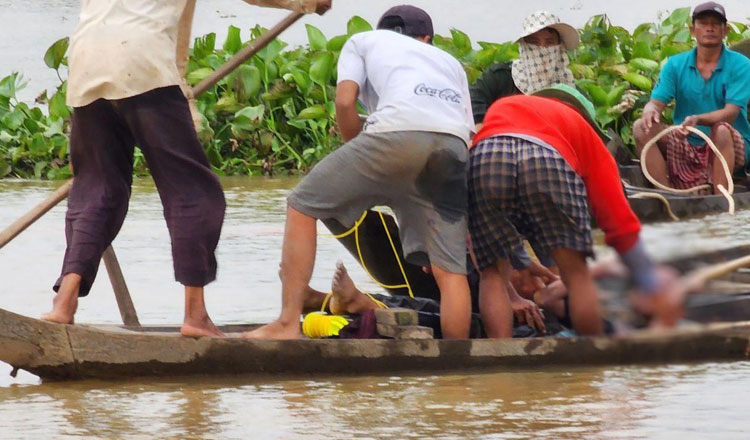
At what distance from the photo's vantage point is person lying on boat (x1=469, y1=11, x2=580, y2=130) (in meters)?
4.99

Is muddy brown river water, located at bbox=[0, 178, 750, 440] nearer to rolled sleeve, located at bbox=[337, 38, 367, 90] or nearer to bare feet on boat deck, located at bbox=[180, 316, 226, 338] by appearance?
bare feet on boat deck, located at bbox=[180, 316, 226, 338]

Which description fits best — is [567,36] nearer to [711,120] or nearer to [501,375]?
[501,375]

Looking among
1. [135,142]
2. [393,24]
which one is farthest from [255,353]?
[393,24]

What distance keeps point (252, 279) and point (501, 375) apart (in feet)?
7.73

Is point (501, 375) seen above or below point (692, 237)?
below

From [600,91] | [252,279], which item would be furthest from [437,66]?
[600,91]

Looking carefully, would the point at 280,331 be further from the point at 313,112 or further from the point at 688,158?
the point at 313,112

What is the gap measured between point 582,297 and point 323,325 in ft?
9.77

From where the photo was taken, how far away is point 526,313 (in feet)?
13.1

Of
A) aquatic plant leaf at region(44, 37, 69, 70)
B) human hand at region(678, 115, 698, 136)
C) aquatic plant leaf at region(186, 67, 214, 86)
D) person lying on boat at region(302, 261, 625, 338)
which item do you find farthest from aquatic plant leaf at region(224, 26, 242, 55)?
person lying on boat at region(302, 261, 625, 338)

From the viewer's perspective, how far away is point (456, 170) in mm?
3641

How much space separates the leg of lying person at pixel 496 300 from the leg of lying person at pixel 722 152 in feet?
13.0

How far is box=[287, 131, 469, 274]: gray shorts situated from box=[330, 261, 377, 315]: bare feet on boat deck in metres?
0.18

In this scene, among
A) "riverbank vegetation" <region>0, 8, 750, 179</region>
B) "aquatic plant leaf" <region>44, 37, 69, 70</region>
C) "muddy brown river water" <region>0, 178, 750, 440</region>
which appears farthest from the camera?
"aquatic plant leaf" <region>44, 37, 69, 70</region>
